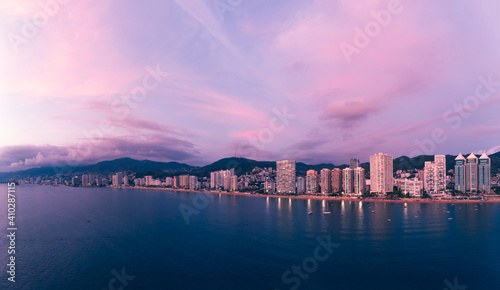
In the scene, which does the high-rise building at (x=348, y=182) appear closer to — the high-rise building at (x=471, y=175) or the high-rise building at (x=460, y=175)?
the high-rise building at (x=460, y=175)

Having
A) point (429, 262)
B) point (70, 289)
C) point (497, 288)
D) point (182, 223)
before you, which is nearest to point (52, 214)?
point (182, 223)

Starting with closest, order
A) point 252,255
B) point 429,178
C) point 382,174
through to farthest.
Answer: point 252,255 → point 429,178 → point 382,174

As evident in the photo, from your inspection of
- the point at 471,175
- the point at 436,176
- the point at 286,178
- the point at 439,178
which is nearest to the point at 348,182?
the point at 286,178

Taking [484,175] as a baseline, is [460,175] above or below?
below

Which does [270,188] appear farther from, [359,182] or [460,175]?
[460,175]

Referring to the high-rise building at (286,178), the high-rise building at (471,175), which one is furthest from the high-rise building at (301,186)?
the high-rise building at (471,175)

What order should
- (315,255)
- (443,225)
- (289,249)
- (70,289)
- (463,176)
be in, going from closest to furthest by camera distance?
(70,289) → (315,255) → (289,249) → (443,225) → (463,176)

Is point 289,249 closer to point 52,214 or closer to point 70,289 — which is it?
point 70,289
